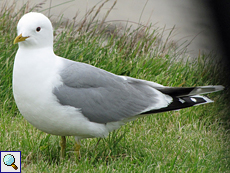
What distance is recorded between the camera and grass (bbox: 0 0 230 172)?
2.78 metres

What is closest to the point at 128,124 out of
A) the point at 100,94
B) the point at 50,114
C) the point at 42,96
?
the point at 100,94

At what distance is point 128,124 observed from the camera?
3.70 meters

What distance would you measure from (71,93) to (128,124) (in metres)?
1.22

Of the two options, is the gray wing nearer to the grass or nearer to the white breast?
the white breast

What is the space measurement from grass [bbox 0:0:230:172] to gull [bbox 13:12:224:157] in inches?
10.7

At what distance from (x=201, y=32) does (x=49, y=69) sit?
2303 millimetres

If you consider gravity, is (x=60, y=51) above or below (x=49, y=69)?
above

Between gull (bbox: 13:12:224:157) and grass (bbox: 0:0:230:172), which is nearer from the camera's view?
gull (bbox: 13:12:224:157)

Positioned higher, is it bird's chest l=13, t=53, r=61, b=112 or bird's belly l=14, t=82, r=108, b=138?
bird's chest l=13, t=53, r=61, b=112

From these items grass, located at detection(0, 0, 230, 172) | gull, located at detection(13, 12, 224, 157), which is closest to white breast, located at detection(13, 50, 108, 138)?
gull, located at detection(13, 12, 224, 157)

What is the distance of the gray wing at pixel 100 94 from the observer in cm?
268

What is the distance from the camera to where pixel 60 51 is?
4469 mm

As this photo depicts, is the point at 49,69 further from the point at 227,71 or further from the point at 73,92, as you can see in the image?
the point at 227,71

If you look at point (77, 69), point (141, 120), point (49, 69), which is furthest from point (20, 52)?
point (141, 120)
